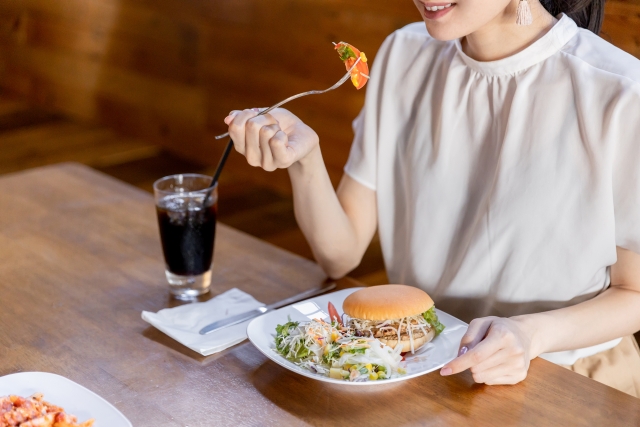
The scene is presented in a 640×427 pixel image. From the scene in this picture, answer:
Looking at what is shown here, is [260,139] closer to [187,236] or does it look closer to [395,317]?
[187,236]

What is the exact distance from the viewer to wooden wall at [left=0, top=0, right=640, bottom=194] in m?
3.63

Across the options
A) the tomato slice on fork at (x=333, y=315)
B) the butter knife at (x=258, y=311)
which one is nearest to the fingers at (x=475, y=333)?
the tomato slice on fork at (x=333, y=315)

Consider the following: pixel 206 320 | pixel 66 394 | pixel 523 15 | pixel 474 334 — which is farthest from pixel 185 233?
pixel 523 15

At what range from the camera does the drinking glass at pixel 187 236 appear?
1.28 meters

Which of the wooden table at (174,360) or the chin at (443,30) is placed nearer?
the wooden table at (174,360)

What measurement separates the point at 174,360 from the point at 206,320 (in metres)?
0.12

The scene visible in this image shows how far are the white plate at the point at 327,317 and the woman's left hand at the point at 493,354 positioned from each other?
0.04m

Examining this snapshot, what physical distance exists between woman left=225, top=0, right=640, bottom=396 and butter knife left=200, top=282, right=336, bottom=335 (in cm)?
9

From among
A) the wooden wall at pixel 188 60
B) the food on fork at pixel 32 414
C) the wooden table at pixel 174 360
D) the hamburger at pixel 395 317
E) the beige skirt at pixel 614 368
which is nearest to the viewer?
the food on fork at pixel 32 414

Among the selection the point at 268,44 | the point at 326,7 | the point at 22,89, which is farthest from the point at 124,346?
the point at 22,89

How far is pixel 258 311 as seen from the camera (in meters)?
1.22

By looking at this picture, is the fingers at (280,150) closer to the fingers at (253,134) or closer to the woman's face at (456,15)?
the fingers at (253,134)

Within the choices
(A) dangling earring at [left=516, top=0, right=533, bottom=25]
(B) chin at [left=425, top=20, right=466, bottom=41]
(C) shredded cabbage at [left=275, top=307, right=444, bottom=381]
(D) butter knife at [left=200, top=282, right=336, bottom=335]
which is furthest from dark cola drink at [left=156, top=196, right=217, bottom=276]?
(A) dangling earring at [left=516, top=0, right=533, bottom=25]

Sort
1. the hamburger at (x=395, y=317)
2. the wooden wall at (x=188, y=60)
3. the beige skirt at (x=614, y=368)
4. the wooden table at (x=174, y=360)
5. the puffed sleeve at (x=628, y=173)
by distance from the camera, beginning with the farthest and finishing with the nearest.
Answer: the wooden wall at (x=188, y=60), the beige skirt at (x=614, y=368), the puffed sleeve at (x=628, y=173), the hamburger at (x=395, y=317), the wooden table at (x=174, y=360)
